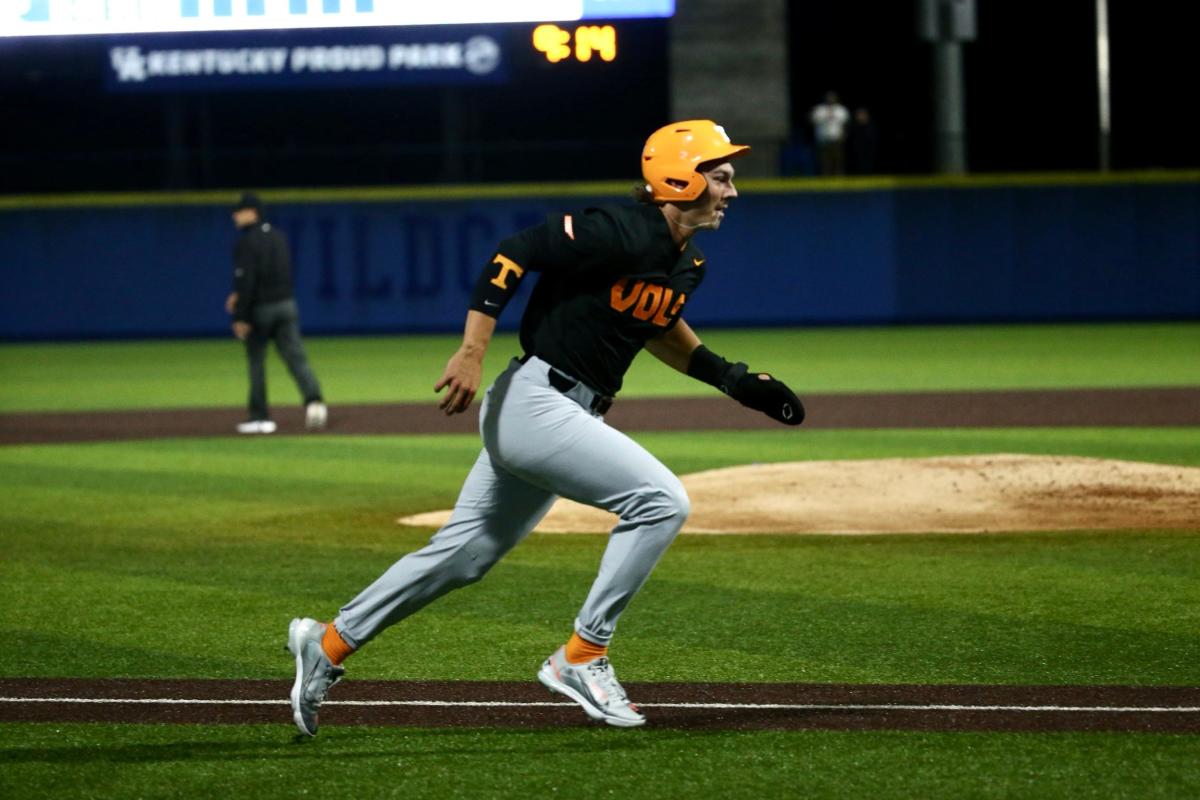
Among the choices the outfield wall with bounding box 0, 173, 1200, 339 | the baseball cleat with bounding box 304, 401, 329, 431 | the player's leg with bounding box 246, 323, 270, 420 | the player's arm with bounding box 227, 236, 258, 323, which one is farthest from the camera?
the outfield wall with bounding box 0, 173, 1200, 339

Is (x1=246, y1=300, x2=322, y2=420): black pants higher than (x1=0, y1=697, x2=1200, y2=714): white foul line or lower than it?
higher

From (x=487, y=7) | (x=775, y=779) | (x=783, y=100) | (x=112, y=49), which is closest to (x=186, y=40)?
(x=112, y=49)

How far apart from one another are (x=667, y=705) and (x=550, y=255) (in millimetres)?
1510

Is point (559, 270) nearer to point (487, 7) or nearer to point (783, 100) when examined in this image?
point (487, 7)

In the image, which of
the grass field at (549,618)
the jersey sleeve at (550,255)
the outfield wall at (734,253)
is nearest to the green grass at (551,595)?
the grass field at (549,618)

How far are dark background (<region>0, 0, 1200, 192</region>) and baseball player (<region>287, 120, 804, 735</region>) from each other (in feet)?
80.8

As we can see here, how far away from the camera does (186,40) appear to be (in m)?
23.4

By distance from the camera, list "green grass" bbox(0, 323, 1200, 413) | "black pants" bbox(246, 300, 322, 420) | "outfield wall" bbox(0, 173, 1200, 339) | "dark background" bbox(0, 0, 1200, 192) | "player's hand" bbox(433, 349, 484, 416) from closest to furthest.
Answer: "player's hand" bbox(433, 349, 484, 416) → "black pants" bbox(246, 300, 322, 420) → "green grass" bbox(0, 323, 1200, 413) → "outfield wall" bbox(0, 173, 1200, 339) → "dark background" bbox(0, 0, 1200, 192)

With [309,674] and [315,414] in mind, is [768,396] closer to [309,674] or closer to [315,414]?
[309,674]

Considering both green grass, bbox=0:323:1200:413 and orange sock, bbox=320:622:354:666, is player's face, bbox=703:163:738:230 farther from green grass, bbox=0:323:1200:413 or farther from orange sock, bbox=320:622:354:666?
green grass, bbox=0:323:1200:413

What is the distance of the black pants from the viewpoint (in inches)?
603

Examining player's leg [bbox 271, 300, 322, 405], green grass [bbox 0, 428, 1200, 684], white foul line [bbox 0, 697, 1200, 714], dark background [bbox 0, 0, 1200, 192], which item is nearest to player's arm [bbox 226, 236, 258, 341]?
player's leg [bbox 271, 300, 322, 405]

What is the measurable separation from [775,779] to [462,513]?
4.15ft

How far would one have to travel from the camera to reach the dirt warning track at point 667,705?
5.74m
